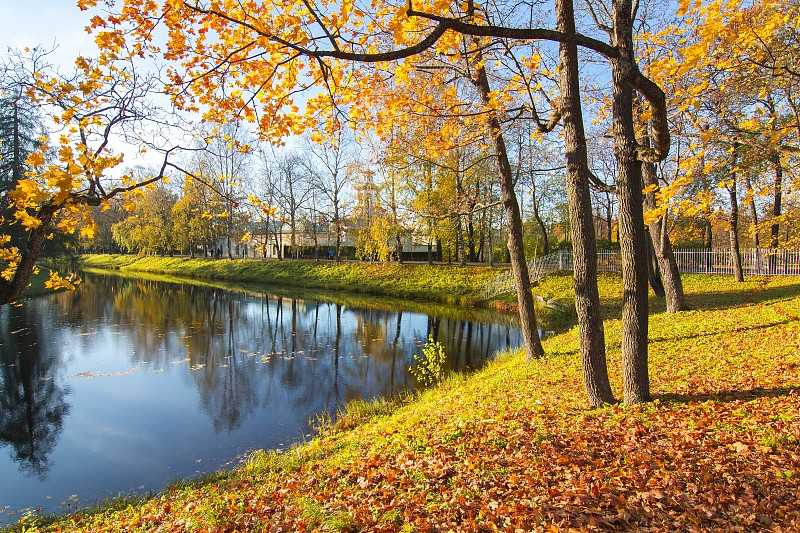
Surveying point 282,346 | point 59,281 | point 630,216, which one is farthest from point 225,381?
point 630,216

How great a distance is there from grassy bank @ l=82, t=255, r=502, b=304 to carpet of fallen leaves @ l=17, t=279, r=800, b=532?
17.2 metres

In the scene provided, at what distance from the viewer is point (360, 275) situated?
1262 inches

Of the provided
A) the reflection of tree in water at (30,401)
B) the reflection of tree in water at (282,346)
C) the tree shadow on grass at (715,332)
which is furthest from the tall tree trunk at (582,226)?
the reflection of tree in water at (30,401)

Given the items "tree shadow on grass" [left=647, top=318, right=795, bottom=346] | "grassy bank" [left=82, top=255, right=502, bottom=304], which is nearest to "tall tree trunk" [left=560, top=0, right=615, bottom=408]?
"tree shadow on grass" [left=647, top=318, right=795, bottom=346]

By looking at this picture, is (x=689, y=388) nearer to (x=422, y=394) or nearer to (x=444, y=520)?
(x=444, y=520)

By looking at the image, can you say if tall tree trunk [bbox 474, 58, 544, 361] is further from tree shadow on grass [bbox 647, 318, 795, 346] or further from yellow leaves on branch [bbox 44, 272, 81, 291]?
yellow leaves on branch [bbox 44, 272, 81, 291]

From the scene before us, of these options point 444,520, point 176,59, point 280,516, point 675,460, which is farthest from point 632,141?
point 280,516

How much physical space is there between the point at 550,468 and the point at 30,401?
12009 millimetres

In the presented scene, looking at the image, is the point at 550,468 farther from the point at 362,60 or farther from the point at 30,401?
the point at 30,401

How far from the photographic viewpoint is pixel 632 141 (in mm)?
4781

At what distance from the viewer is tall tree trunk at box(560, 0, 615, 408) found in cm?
526

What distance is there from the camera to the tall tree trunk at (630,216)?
15.5 ft

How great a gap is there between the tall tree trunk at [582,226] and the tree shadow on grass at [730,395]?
0.67 metres

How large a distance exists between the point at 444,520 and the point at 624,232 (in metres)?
3.55
